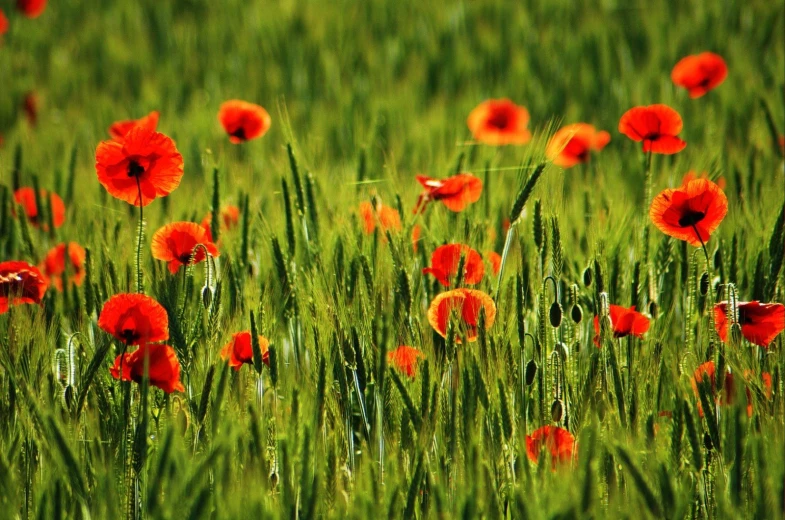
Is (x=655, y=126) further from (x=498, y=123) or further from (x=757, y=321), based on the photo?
(x=498, y=123)

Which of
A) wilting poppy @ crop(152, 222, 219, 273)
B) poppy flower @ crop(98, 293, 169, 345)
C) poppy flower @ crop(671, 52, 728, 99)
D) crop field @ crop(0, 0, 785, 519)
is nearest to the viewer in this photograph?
crop field @ crop(0, 0, 785, 519)

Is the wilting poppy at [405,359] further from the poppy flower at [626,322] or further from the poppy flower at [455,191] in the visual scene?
the poppy flower at [455,191]

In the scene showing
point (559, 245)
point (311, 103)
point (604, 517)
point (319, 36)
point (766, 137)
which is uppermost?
point (319, 36)

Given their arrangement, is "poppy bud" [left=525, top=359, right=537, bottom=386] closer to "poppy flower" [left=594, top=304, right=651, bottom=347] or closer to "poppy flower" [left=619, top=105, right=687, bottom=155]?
"poppy flower" [left=594, top=304, right=651, bottom=347]

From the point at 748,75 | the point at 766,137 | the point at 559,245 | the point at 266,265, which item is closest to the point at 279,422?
the point at 559,245

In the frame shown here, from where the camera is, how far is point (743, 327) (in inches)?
42.9

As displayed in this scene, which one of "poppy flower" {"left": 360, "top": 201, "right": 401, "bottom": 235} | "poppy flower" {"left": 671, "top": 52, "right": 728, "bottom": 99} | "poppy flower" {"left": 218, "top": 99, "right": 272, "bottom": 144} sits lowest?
"poppy flower" {"left": 360, "top": 201, "right": 401, "bottom": 235}

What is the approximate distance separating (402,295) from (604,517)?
44cm

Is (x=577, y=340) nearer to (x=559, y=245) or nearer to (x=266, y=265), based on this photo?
(x=559, y=245)

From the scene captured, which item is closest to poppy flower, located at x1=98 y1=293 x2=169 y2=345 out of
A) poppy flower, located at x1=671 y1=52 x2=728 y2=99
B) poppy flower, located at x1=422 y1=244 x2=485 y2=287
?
poppy flower, located at x1=422 y1=244 x2=485 y2=287

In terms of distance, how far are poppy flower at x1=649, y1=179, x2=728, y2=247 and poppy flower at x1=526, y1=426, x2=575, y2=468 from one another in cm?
31

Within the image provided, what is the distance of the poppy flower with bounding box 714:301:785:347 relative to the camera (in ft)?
3.52

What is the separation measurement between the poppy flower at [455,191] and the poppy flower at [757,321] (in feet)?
1.34

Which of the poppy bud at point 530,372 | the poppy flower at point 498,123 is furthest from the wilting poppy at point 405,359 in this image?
the poppy flower at point 498,123
